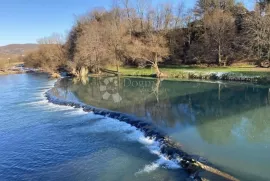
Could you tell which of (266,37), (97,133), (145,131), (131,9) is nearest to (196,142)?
(145,131)

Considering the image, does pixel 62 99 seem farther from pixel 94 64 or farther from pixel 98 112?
pixel 94 64

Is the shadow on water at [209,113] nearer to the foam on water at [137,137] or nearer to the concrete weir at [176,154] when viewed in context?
the concrete weir at [176,154]

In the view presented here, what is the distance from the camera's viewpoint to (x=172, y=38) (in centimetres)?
4762

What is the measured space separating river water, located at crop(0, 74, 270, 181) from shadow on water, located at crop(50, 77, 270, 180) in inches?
1.4

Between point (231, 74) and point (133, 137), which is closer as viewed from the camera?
point (133, 137)

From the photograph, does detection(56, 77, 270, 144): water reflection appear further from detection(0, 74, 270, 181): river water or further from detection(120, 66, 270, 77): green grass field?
detection(120, 66, 270, 77): green grass field

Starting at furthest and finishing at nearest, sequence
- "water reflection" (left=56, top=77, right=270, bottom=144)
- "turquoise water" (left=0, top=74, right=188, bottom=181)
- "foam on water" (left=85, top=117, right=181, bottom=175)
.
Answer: "water reflection" (left=56, top=77, right=270, bottom=144) → "foam on water" (left=85, top=117, right=181, bottom=175) → "turquoise water" (left=0, top=74, right=188, bottom=181)

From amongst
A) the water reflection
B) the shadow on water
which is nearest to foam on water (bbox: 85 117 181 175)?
the shadow on water

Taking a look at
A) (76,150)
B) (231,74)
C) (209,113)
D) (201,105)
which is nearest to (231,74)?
(231,74)

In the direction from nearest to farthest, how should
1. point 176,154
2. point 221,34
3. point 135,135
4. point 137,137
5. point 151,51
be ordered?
point 176,154 → point 137,137 → point 135,135 → point 221,34 → point 151,51

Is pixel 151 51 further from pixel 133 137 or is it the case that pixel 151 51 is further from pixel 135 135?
pixel 133 137

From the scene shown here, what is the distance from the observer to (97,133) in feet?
47.9

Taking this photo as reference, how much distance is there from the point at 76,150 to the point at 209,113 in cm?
968

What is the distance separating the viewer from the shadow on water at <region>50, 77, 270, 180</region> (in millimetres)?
10922
